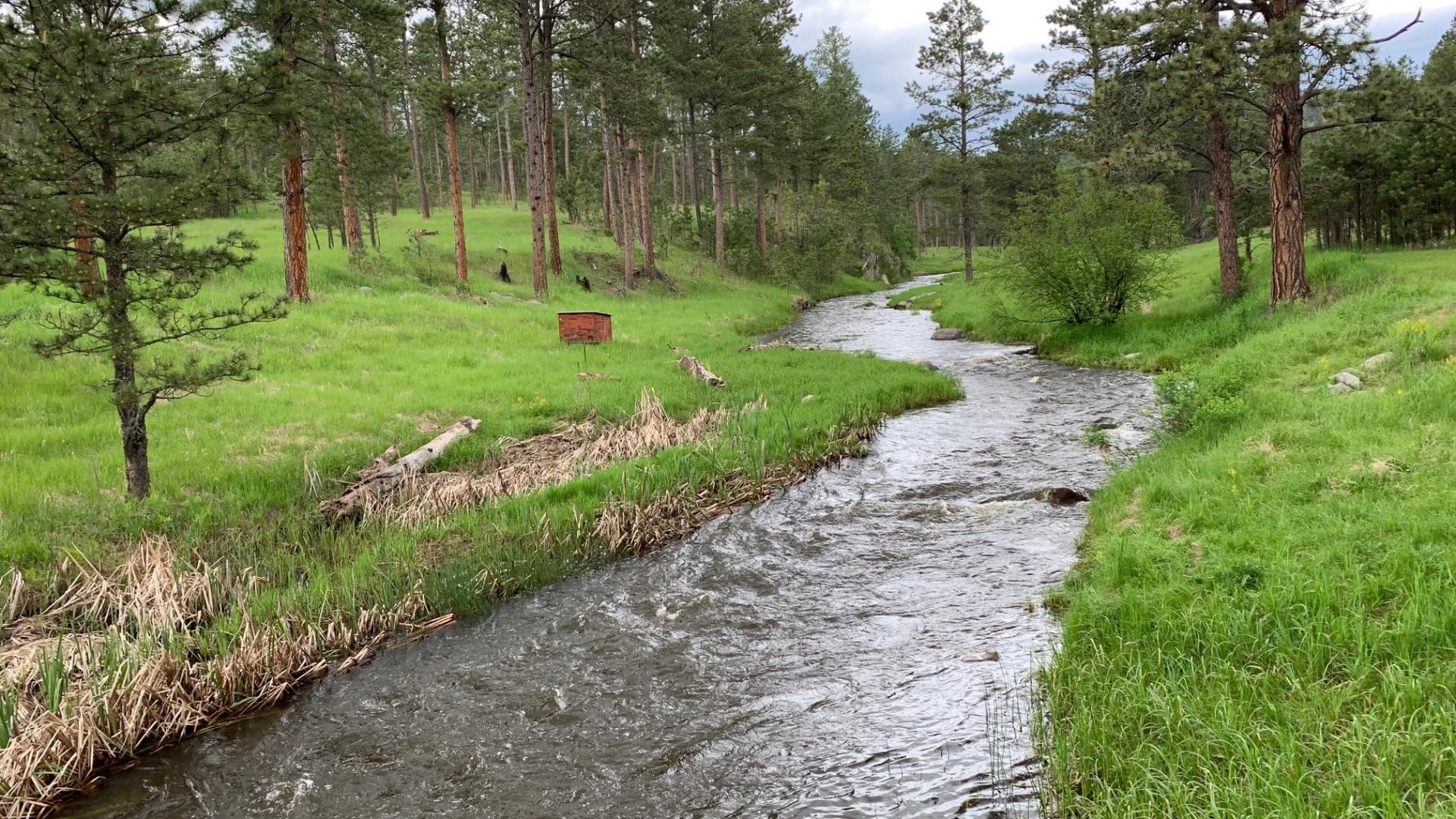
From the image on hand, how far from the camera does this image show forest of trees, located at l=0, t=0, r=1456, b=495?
21.7 ft

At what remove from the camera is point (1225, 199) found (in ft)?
60.0

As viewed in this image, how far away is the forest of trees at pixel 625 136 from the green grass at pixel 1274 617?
25.1ft

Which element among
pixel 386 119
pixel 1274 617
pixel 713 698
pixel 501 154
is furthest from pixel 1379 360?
pixel 501 154

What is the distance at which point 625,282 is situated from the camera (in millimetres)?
31141

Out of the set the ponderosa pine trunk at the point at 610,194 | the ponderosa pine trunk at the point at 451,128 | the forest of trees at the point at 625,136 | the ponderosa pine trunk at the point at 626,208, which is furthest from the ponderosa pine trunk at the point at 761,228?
the ponderosa pine trunk at the point at 451,128

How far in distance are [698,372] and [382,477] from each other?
7.38m

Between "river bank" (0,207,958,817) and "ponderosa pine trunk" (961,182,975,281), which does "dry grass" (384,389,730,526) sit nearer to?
"river bank" (0,207,958,817)

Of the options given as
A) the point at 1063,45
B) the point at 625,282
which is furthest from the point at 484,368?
the point at 1063,45

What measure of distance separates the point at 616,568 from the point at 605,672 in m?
2.15

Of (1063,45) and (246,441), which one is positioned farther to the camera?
(1063,45)

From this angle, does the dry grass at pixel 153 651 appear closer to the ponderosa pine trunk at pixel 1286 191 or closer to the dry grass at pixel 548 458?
the dry grass at pixel 548 458

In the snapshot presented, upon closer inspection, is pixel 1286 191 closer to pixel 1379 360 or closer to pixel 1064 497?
pixel 1379 360

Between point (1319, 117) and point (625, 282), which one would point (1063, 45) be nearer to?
point (1319, 117)

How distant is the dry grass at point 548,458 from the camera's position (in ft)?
28.1
